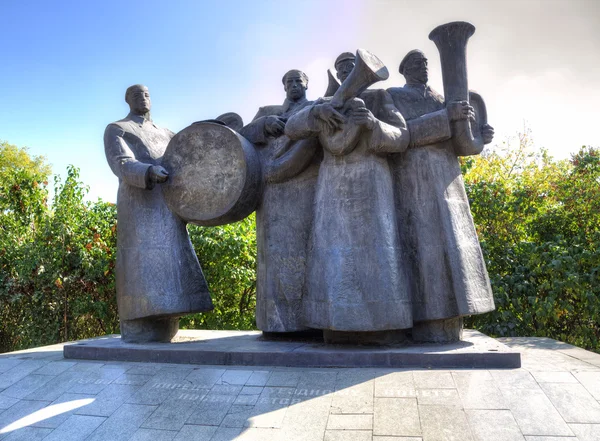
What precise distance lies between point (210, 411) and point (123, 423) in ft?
1.95

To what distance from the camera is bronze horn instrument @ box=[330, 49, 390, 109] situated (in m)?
4.83

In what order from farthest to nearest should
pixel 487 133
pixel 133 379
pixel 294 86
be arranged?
pixel 294 86, pixel 487 133, pixel 133 379

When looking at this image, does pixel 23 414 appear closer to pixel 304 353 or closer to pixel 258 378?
pixel 258 378

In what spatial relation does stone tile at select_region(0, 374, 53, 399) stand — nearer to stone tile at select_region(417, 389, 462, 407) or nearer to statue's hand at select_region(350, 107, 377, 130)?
stone tile at select_region(417, 389, 462, 407)

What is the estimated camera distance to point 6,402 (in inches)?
171

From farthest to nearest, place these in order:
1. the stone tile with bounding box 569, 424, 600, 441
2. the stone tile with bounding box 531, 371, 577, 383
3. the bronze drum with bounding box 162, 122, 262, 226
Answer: the bronze drum with bounding box 162, 122, 262, 226 → the stone tile with bounding box 531, 371, 577, 383 → the stone tile with bounding box 569, 424, 600, 441

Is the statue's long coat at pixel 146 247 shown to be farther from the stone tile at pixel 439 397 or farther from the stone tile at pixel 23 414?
the stone tile at pixel 439 397

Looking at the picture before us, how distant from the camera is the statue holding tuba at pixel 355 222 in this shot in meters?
4.71

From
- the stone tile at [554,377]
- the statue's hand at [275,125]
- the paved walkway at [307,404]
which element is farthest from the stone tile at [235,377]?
the statue's hand at [275,125]

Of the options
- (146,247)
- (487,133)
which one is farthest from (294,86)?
(146,247)

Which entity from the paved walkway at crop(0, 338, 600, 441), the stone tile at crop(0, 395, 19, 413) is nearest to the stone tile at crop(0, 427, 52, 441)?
the paved walkway at crop(0, 338, 600, 441)

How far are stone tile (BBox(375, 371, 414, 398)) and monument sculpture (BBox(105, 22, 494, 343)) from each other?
62 centimetres

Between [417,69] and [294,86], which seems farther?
[294,86]

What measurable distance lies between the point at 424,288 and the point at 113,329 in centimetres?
629
